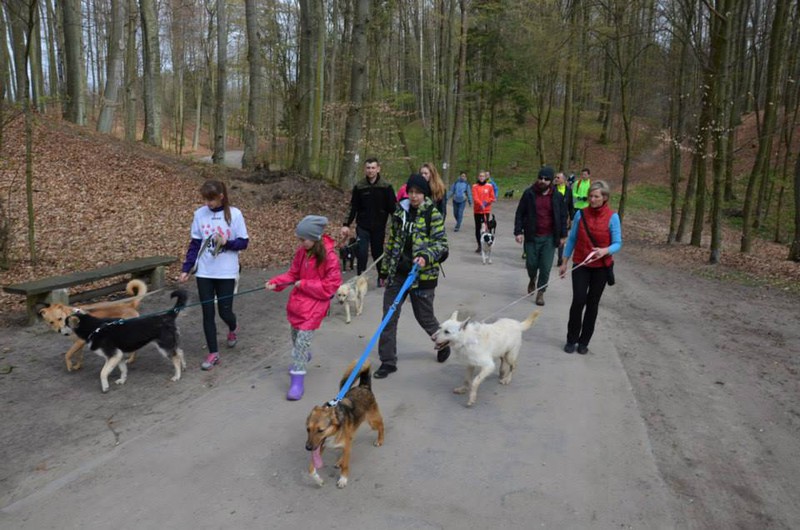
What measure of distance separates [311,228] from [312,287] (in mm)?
587

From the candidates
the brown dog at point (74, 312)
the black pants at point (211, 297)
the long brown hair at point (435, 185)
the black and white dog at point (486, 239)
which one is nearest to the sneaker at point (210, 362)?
the black pants at point (211, 297)

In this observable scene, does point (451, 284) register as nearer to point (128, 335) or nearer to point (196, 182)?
point (128, 335)

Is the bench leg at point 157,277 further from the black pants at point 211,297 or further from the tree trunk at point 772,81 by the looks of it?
the tree trunk at point 772,81

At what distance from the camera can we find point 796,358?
23.0 feet

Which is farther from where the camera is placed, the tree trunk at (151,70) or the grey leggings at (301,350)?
the tree trunk at (151,70)

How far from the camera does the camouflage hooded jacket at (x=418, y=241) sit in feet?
18.7

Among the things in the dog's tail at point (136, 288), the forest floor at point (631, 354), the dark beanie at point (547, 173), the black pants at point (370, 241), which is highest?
the dark beanie at point (547, 173)

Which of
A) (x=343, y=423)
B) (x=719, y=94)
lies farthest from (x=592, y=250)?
(x=719, y=94)

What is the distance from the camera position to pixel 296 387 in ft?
17.7

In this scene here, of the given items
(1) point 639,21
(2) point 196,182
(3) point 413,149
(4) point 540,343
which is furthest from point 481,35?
(4) point 540,343

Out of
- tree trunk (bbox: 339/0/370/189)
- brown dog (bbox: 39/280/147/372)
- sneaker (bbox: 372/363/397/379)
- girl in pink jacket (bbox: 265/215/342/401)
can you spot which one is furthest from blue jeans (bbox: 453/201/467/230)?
girl in pink jacket (bbox: 265/215/342/401)

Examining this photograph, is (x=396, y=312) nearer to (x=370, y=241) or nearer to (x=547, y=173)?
(x=370, y=241)

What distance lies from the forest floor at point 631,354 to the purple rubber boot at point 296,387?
96 centimetres

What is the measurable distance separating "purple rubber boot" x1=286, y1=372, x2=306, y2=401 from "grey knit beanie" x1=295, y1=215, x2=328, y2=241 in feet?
4.53
